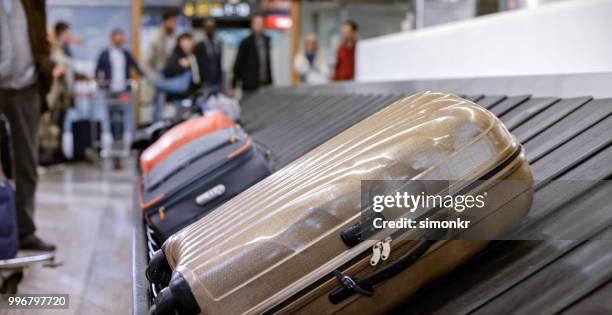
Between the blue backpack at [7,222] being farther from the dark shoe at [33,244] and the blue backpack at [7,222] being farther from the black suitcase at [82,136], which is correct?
the black suitcase at [82,136]

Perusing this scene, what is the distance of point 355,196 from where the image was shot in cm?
154

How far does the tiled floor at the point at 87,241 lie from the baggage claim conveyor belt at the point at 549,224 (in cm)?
36

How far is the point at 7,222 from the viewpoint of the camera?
2945 millimetres

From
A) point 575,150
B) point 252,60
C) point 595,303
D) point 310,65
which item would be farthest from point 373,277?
point 310,65

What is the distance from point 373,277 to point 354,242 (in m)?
0.08

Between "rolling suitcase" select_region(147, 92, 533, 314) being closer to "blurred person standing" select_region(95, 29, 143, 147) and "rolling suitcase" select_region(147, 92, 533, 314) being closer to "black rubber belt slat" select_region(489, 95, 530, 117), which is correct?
"black rubber belt slat" select_region(489, 95, 530, 117)

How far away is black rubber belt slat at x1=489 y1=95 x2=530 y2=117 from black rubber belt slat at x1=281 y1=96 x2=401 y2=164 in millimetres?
902

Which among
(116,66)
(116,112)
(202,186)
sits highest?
(202,186)

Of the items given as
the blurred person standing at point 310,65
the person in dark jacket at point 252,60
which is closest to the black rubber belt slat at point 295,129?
the person in dark jacket at point 252,60

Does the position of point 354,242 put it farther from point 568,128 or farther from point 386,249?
point 568,128

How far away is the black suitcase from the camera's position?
976cm

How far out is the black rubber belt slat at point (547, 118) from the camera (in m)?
2.25

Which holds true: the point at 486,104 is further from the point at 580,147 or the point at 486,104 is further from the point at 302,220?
the point at 302,220

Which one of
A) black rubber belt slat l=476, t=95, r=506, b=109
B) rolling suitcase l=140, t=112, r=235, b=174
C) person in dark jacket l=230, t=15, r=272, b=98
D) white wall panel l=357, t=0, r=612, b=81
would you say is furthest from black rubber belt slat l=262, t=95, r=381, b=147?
person in dark jacket l=230, t=15, r=272, b=98
